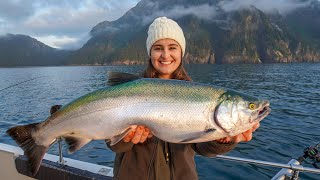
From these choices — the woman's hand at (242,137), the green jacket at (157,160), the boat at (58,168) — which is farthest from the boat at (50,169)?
the woman's hand at (242,137)

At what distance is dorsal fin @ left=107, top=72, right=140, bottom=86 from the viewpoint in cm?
361

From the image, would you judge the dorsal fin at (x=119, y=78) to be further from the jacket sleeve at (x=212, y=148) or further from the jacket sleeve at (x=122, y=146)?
the jacket sleeve at (x=212, y=148)

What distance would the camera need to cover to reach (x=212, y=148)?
370 centimetres

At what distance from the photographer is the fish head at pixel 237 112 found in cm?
323

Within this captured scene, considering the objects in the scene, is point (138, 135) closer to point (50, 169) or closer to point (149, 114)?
point (149, 114)

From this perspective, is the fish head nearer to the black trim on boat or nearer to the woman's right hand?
the woman's right hand

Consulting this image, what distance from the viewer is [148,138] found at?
3768mm

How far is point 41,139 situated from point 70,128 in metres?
0.43

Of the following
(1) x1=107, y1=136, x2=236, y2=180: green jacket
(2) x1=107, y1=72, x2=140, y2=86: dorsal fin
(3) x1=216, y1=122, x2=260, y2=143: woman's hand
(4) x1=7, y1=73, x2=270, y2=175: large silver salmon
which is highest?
(2) x1=107, y1=72, x2=140, y2=86: dorsal fin

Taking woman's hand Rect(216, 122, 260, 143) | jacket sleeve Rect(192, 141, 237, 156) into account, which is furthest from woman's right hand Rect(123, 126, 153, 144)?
woman's hand Rect(216, 122, 260, 143)

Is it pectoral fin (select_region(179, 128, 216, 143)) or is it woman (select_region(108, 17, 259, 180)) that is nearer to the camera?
pectoral fin (select_region(179, 128, 216, 143))

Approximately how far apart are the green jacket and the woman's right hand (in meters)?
0.11

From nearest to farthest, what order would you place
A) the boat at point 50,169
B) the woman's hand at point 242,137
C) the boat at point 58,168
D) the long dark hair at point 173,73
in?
1. the woman's hand at point 242,137
2. the long dark hair at point 173,73
3. the boat at point 58,168
4. the boat at point 50,169

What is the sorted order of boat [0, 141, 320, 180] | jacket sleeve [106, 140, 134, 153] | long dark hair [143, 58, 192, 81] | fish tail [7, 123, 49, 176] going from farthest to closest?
1. boat [0, 141, 320, 180]
2. long dark hair [143, 58, 192, 81]
3. fish tail [7, 123, 49, 176]
4. jacket sleeve [106, 140, 134, 153]
